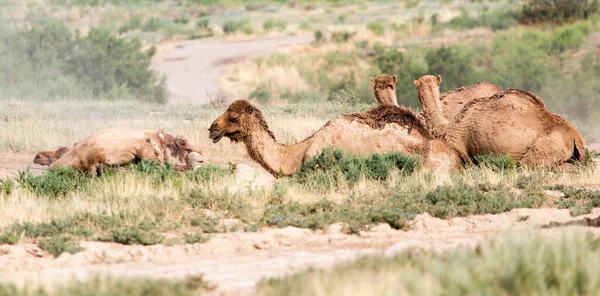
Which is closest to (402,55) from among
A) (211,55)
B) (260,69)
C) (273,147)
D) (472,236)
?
(260,69)

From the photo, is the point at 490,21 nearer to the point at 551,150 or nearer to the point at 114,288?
→ the point at 551,150

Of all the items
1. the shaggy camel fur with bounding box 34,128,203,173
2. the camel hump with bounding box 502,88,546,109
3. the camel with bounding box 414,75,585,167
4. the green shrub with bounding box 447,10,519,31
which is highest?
the camel hump with bounding box 502,88,546,109

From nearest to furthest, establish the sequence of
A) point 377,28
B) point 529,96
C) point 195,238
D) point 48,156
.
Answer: point 195,238 < point 529,96 < point 48,156 < point 377,28

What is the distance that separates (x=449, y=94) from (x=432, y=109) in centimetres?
141

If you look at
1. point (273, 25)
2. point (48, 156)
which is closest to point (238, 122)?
point (48, 156)

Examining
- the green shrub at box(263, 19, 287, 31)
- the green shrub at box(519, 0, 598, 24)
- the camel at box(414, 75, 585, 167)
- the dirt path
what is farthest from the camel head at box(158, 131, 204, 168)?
the green shrub at box(263, 19, 287, 31)

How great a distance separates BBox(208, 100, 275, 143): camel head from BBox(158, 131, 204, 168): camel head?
1.21m

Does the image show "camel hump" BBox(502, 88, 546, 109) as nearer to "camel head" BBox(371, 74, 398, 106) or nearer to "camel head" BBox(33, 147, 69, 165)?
"camel head" BBox(371, 74, 398, 106)

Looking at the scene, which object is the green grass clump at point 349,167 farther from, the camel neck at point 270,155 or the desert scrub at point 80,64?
the desert scrub at point 80,64

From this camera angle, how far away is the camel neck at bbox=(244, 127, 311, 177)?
15047 millimetres

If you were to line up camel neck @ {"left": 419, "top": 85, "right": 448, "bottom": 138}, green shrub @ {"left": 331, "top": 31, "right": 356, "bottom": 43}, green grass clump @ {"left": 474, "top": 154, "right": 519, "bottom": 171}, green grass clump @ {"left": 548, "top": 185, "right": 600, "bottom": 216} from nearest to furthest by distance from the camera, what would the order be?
green grass clump @ {"left": 548, "top": 185, "right": 600, "bottom": 216} < green grass clump @ {"left": 474, "top": 154, "right": 519, "bottom": 171} < camel neck @ {"left": 419, "top": 85, "right": 448, "bottom": 138} < green shrub @ {"left": 331, "top": 31, "right": 356, "bottom": 43}

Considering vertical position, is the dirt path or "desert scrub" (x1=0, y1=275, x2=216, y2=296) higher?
"desert scrub" (x1=0, y1=275, x2=216, y2=296)

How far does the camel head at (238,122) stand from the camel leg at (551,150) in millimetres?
3893

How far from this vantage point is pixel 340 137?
602 inches
